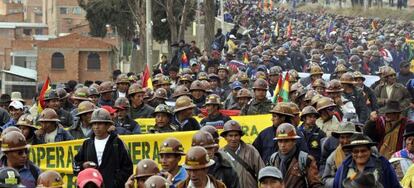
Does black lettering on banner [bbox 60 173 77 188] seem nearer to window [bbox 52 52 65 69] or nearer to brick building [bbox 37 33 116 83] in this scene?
brick building [bbox 37 33 116 83]

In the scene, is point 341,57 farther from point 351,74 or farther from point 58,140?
point 58,140

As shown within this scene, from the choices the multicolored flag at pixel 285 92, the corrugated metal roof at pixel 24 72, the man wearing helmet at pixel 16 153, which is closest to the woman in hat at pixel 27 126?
the man wearing helmet at pixel 16 153

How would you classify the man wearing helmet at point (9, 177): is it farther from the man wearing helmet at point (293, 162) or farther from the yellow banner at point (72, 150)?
the yellow banner at point (72, 150)

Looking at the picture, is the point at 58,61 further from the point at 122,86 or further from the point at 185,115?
the point at 185,115

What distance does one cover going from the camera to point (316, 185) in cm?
1318

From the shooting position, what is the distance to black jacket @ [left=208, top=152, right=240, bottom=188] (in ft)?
43.5

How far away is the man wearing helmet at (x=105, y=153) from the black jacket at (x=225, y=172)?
155cm

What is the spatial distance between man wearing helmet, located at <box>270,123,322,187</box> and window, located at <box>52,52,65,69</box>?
7644 centimetres

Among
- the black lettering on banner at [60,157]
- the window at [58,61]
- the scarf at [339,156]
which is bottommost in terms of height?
the window at [58,61]

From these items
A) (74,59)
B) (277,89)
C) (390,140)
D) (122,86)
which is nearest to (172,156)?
(390,140)

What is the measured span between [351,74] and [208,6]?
23128 millimetres

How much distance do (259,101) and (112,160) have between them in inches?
178

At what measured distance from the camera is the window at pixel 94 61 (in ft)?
292

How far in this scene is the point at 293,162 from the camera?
1338 centimetres
